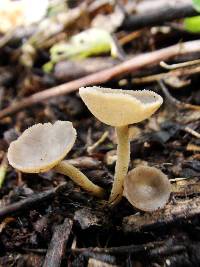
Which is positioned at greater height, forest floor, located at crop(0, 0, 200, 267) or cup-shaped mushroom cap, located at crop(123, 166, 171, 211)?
cup-shaped mushroom cap, located at crop(123, 166, 171, 211)

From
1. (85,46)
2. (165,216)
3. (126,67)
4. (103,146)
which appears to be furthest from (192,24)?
(165,216)

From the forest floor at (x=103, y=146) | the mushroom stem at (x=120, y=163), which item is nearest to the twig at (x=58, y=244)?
the forest floor at (x=103, y=146)

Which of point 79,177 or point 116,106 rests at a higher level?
point 116,106

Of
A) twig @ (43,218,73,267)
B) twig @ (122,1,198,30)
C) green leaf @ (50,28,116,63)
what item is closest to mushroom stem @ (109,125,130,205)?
twig @ (43,218,73,267)

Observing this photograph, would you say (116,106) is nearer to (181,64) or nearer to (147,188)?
(147,188)

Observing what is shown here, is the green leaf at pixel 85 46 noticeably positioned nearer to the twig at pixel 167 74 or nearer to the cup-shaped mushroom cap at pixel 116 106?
the twig at pixel 167 74

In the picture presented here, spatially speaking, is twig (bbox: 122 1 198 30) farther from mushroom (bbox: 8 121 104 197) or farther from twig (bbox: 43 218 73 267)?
twig (bbox: 43 218 73 267)

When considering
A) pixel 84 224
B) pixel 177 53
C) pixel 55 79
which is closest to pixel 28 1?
pixel 55 79
